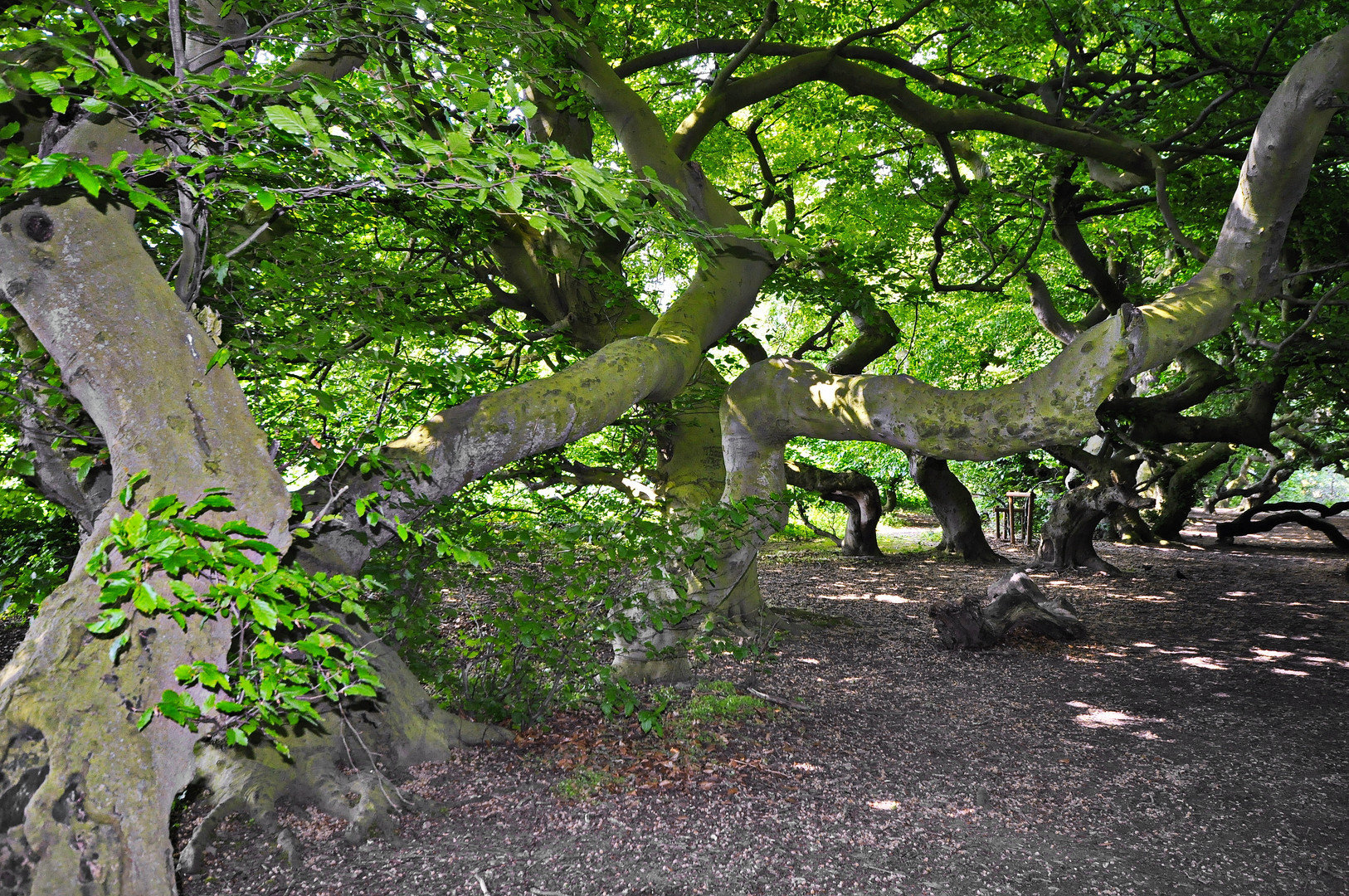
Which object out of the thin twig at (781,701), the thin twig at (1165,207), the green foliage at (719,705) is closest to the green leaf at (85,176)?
the green foliage at (719,705)

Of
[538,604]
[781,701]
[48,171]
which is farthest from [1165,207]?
[48,171]

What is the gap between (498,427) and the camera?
4.30 metres

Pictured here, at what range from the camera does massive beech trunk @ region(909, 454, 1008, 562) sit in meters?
13.4

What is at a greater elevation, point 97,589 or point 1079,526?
point 97,589

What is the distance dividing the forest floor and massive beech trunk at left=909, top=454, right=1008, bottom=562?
6.03 metres

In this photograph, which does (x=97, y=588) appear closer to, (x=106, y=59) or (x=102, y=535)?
(x=102, y=535)

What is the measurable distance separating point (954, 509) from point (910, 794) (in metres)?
10.1

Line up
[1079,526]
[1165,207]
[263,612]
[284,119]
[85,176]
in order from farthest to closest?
1. [1079,526]
2. [1165,207]
3. [284,119]
4. [263,612]
5. [85,176]

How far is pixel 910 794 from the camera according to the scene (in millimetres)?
4195

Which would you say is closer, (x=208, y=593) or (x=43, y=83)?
(x=43, y=83)

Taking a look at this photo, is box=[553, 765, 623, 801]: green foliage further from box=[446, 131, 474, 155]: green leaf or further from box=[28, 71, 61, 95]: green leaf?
box=[28, 71, 61, 95]: green leaf

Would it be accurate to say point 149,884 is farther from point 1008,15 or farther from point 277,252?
point 1008,15

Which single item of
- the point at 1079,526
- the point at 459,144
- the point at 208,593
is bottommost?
the point at 1079,526

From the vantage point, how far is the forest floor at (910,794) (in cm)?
326
